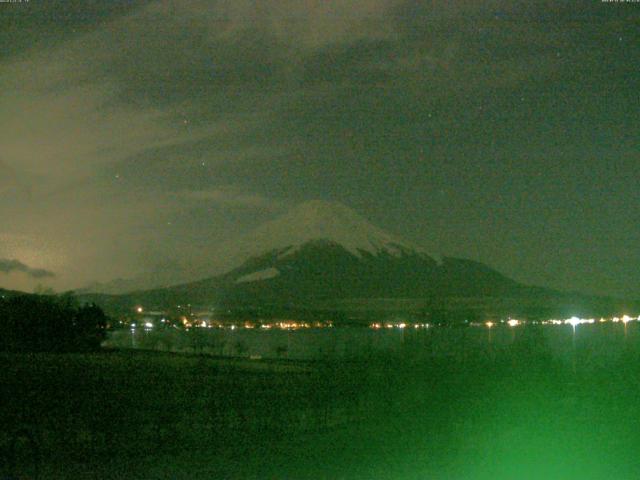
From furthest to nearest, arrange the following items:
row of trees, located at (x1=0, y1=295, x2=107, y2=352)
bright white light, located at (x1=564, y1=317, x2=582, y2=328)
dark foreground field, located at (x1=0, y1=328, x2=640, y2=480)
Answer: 1. bright white light, located at (x1=564, y1=317, x2=582, y2=328)
2. row of trees, located at (x1=0, y1=295, x2=107, y2=352)
3. dark foreground field, located at (x1=0, y1=328, x2=640, y2=480)

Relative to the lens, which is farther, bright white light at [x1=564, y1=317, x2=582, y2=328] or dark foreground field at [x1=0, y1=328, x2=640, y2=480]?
bright white light at [x1=564, y1=317, x2=582, y2=328]

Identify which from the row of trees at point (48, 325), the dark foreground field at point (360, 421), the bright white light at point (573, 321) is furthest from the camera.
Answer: the bright white light at point (573, 321)

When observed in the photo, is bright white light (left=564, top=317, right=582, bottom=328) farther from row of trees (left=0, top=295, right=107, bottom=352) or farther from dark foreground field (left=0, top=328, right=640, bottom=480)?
dark foreground field (left=0, top=328, right=640, bottom=480)

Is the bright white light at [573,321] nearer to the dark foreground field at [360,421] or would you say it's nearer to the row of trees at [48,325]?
the row of trees at [48,325]

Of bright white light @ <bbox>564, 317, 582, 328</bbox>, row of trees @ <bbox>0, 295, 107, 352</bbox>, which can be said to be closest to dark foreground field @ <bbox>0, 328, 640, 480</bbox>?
row of trees @ <bbox>0, 295, 107, 352</bbox>

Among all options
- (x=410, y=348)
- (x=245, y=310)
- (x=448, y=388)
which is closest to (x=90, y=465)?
(x=448, y=388)

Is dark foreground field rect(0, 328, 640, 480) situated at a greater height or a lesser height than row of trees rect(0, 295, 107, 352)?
lesser

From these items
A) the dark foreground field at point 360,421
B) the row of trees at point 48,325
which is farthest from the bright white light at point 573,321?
the dark foreground field at point 360,421
